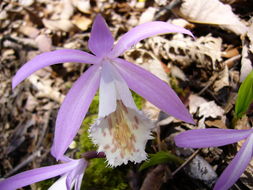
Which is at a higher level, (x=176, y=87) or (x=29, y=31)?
(x=176, y=87)

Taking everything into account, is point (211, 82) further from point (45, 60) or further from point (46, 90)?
point (46, 90)

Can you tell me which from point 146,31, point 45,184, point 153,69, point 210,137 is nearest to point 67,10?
point 153,69

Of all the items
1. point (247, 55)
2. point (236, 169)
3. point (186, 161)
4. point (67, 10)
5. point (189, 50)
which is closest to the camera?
point (236, 169)

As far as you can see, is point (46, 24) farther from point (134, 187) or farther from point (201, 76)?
point (134, 187)

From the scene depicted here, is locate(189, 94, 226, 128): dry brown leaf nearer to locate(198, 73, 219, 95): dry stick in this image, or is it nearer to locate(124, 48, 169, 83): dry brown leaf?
locate(198, 73, 219, 95): dry stick

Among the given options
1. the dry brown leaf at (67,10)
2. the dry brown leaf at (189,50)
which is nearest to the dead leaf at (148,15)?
the dry brown leaf at (189,50)

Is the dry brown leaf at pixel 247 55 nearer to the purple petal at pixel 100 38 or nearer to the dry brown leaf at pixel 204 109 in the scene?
the dry brown leaf at pixel 204 109

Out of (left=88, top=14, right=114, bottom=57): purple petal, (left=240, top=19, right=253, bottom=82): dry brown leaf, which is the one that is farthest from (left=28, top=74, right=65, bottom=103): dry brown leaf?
(left=240, top=19, right=253, bottom=82): dry brown leaf
